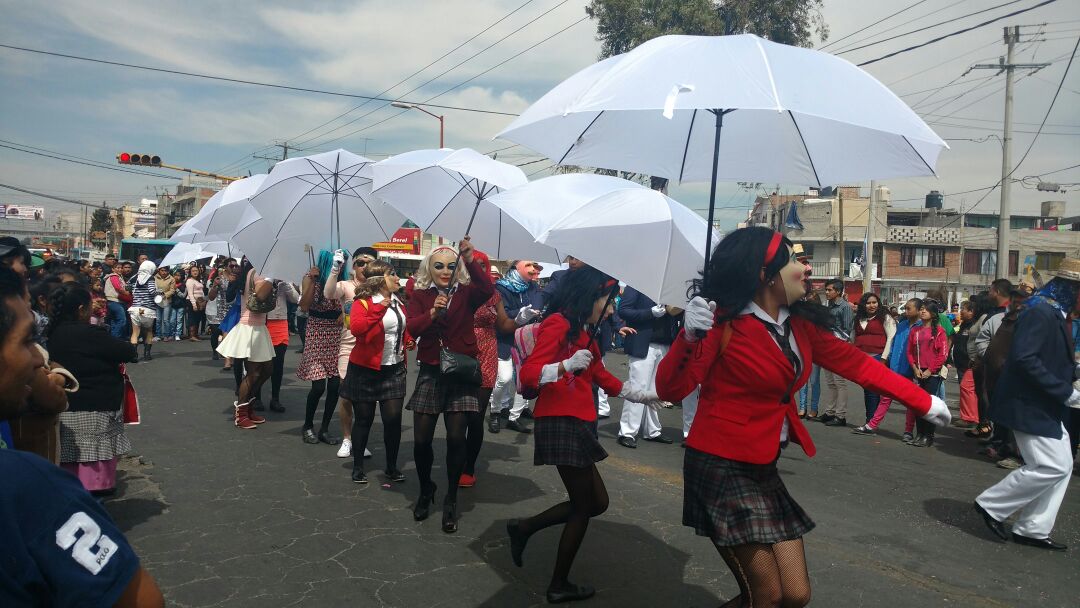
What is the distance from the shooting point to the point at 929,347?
9.24 m

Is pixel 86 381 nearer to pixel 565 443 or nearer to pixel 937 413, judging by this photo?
pixel 565 443

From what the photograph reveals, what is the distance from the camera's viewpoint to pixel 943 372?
9539 mm

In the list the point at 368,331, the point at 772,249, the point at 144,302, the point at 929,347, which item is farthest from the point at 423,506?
the point at 144,302

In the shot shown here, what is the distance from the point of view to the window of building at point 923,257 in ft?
159

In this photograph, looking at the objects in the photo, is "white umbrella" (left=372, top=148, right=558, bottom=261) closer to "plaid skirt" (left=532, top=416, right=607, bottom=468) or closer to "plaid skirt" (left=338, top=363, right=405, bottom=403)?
"plaid skirt" (left=338, top=363, right=405, bottom=403)

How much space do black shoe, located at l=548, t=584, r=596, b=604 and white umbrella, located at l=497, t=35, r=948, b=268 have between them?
2.18 metres

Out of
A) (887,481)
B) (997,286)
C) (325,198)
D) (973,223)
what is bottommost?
(887,481)

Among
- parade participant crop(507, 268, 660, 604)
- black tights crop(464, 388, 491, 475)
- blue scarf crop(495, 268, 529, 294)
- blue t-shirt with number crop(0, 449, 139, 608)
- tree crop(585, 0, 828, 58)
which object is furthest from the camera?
tree crop(585, 0, 828, 58)

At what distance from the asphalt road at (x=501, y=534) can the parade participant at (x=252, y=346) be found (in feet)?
1.33

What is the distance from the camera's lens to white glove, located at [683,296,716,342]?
2.94 meters

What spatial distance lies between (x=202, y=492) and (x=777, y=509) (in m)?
4.68

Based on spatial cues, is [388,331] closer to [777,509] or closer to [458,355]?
[458,355]

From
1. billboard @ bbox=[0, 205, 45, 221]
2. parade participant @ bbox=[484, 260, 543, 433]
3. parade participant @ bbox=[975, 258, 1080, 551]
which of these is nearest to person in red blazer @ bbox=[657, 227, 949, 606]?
parade participant @ bbox=[975, 258, 1080, 551]

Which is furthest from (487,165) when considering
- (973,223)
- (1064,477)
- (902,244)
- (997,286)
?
(973,223)
